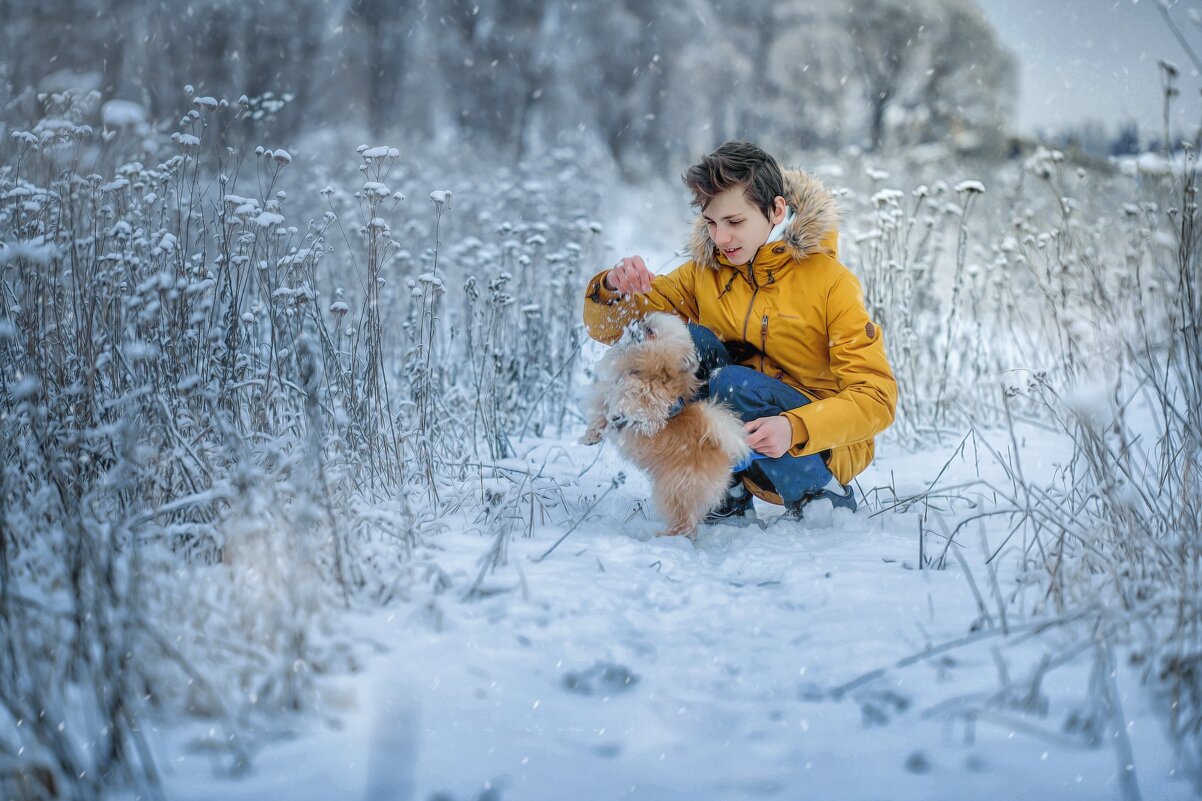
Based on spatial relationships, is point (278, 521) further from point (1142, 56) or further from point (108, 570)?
point (1142, 56)

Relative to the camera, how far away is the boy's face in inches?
112

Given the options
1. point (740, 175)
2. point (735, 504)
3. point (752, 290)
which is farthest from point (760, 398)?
point (740, 175)

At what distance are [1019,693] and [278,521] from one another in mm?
1723

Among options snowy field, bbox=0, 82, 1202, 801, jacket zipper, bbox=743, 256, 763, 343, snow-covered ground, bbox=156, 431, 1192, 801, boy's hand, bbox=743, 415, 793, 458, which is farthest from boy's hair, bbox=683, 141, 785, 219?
snow-covered ground, bbox=156, 431, 1192, 801

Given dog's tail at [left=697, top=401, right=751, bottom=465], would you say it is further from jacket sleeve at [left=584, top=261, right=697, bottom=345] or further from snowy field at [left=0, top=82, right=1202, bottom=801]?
jacket sleeve at [left=584, top=261, right=697, bottom=345]

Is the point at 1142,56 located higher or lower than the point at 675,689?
higher

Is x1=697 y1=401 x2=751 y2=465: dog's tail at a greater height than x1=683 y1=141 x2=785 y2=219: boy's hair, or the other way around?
x1=683 y1=141 x2=785 y2=219: boy's hair

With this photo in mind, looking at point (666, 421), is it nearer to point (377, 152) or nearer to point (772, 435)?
point (772, 435)

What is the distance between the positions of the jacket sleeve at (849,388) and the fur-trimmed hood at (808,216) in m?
0.15

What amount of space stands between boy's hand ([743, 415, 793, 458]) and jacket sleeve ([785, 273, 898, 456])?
35 millimetres

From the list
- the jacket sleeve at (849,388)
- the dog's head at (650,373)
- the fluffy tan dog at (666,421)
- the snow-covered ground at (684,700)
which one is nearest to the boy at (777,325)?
the jacket sleeve at (849,388)

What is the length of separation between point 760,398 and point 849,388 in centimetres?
30

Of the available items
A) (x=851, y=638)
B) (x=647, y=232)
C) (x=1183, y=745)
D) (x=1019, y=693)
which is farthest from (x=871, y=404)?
(x=647, y=232)

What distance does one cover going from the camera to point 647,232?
12.3 meters
